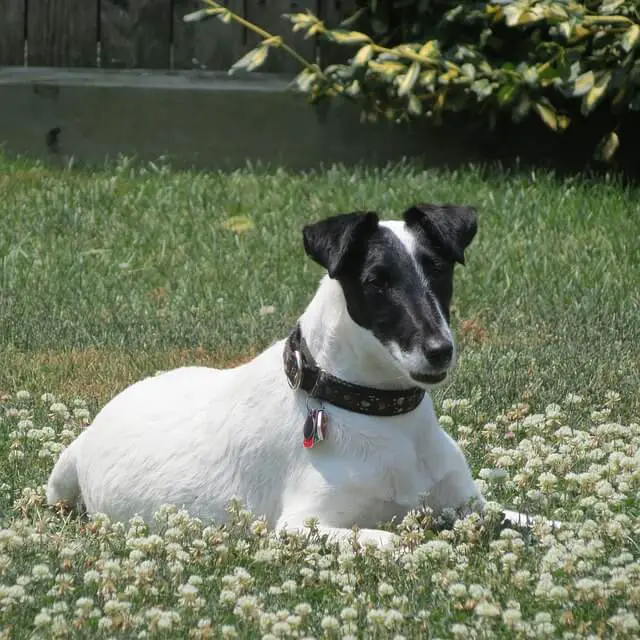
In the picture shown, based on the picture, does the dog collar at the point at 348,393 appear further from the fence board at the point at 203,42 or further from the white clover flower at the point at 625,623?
the fence board at the point at 203,42

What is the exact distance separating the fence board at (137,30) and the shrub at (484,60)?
0.80 meters

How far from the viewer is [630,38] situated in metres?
9.00

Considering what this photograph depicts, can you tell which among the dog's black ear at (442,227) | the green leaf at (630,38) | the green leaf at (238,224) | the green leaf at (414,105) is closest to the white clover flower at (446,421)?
the dog's black ear at (442,227)

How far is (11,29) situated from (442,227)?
288 inches

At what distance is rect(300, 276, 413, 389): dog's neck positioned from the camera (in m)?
4.56

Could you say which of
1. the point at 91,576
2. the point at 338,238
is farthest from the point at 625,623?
the point at 338,238

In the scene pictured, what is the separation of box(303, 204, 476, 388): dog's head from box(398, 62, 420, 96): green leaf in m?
5.10

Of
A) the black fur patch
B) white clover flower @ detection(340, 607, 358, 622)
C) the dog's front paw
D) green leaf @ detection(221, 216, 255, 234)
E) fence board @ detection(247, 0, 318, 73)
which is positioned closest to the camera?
white clover flower @ detection(340, 607, 358, 622)

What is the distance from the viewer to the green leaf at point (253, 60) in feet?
33.4

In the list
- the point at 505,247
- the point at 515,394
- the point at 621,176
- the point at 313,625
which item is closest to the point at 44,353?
the point at 515,394

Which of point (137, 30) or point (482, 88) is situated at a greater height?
point (482, 88)

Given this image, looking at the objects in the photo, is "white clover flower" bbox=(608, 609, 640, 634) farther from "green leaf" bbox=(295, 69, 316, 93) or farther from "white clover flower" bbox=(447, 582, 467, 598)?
"green leaf" bbox=(295, 69, 316, 93)

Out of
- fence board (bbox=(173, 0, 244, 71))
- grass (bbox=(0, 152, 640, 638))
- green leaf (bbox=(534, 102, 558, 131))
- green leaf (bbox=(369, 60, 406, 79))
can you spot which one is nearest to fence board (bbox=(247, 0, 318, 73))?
fence board (bbox=(173, 0, 244, 71))

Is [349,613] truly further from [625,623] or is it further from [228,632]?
[625,623]
